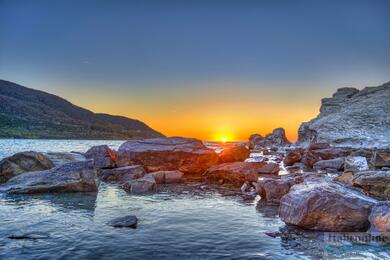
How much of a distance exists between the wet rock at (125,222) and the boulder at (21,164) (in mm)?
14582

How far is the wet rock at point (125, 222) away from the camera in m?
13.4

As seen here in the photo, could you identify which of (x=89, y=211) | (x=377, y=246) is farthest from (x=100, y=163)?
(x=377, y=246)

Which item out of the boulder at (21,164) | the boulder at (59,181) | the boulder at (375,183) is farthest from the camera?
the boulder at (21,164)

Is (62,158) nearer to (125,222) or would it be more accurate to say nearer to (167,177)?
(167,177)

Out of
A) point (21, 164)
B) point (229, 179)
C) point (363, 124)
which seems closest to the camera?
point (21, 164)

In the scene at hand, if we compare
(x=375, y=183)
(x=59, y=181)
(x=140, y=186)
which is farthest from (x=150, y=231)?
(x=375, y=183)

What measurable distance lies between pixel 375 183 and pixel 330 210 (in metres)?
8.48

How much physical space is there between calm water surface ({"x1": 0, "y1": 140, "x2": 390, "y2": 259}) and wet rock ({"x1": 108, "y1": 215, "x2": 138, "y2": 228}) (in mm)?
340

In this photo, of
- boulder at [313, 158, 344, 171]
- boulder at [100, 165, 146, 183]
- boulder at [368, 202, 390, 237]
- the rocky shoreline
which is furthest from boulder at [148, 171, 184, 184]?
boulder at [313, 158, 344, 171]

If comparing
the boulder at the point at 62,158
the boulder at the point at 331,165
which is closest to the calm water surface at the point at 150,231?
the boulder at the point at 62,158

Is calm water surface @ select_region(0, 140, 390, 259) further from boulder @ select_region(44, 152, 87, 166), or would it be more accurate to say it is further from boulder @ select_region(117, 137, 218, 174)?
boulder @ select_region(117, 137, 218, 174)

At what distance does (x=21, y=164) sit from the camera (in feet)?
80.7

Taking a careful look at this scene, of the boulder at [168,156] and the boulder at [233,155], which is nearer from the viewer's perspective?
the boulder at [168,156]

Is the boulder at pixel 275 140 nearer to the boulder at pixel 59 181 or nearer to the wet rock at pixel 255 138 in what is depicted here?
the wet rock at pixel 255 138
